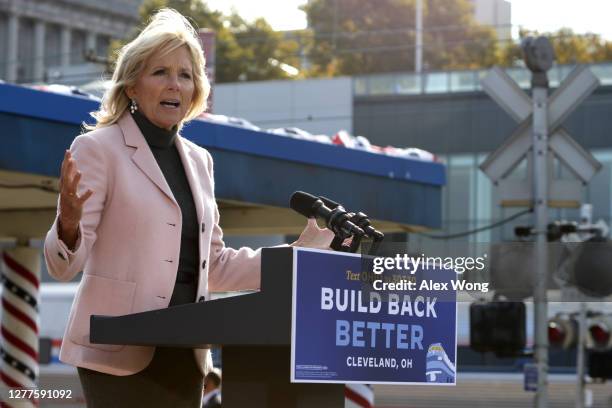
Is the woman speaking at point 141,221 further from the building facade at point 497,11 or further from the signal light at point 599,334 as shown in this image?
the signal light at point 599,334

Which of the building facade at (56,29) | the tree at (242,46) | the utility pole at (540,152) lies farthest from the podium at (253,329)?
the building facade at (56,29)

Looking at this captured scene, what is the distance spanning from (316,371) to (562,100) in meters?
8.54

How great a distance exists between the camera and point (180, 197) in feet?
13.0

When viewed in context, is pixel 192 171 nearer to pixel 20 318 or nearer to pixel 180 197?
pixel 180 197

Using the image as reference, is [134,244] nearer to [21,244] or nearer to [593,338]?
[21,244]

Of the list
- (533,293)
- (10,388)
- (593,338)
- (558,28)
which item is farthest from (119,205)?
(558,28)

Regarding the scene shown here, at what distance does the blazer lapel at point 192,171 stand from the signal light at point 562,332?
14.7 meters

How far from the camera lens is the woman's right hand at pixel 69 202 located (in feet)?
11.6

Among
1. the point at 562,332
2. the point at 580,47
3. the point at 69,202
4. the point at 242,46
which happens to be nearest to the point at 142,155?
the point at 69,202

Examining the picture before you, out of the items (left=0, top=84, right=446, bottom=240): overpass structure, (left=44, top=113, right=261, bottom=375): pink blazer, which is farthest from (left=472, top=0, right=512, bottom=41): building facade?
(left=44, top=113, right=261, bottom=375): pink blazer

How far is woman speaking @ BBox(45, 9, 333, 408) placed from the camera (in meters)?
3.71

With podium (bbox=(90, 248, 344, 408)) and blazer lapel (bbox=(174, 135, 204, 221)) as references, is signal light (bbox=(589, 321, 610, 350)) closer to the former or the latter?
blazer lapel (bbox=(174, 135, 204, 221))

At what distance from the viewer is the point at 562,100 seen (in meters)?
11.6

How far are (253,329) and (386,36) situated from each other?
244 feet
